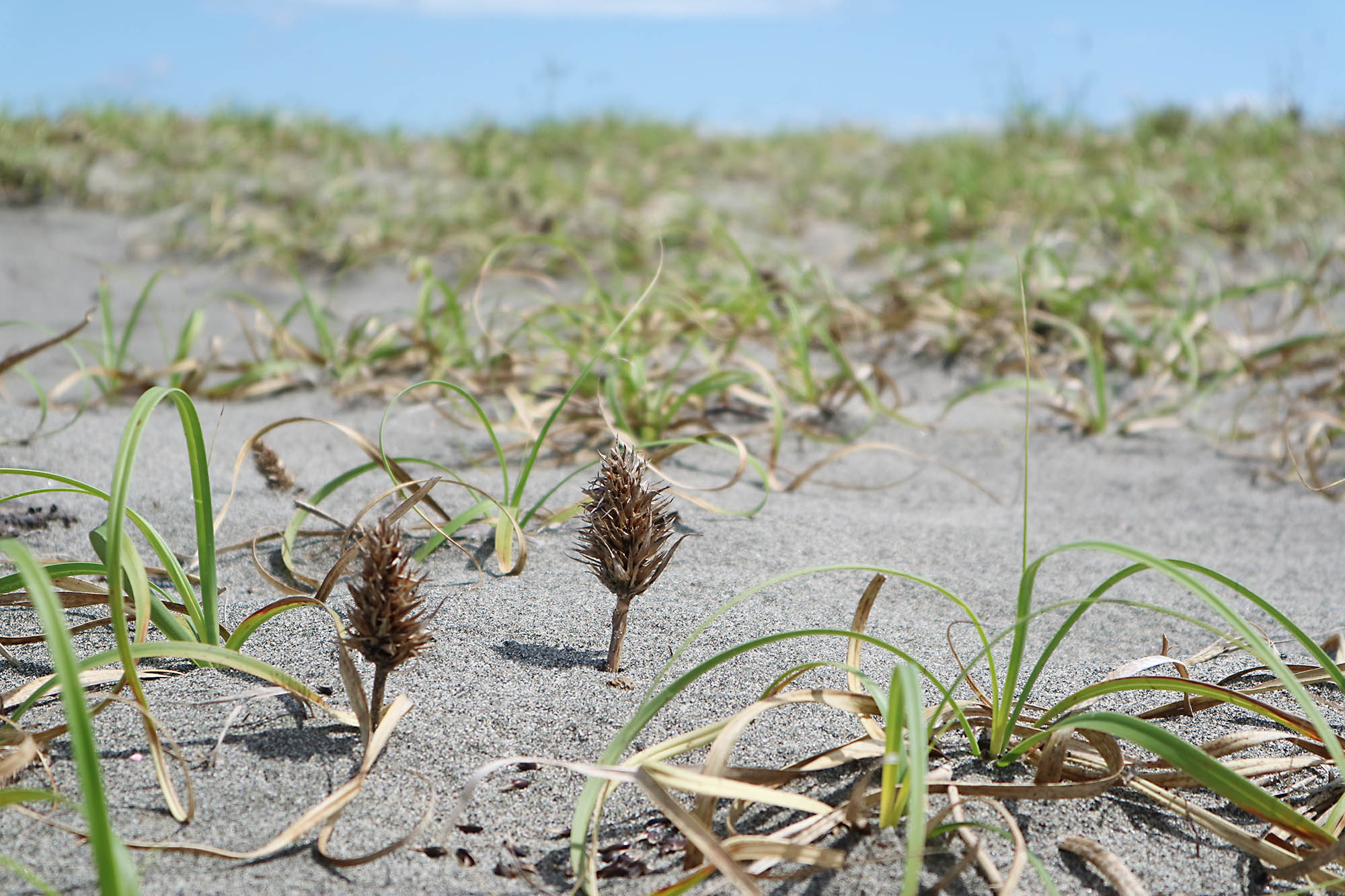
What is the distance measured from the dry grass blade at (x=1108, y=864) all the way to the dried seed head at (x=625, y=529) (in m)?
0.52

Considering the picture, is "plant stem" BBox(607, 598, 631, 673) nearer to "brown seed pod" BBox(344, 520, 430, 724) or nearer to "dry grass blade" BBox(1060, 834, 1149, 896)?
"brown seed pod" BBox(344, 520, 430, 724)

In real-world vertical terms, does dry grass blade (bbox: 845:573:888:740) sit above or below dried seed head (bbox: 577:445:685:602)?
below

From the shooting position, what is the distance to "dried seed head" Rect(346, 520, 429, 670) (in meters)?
0.95

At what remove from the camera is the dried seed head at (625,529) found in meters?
1.17

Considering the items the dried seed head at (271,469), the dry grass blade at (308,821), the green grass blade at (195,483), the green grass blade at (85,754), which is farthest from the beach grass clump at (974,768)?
the dried seed head at (271,469)

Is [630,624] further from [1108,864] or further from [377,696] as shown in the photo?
[1108,864]

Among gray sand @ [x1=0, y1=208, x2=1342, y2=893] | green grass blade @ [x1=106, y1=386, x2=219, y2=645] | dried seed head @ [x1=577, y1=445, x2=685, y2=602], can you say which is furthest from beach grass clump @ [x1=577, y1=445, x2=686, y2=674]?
green grass blade @ [x1=106, y1=386, x2=219, y2=645]

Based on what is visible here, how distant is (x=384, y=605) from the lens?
958mm

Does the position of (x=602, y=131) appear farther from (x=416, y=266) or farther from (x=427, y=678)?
(x=427, y=678)

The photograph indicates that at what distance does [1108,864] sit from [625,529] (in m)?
0.61

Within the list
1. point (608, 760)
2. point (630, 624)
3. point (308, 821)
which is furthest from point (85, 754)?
point (630, 624)

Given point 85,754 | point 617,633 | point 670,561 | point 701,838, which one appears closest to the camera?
point 85,754

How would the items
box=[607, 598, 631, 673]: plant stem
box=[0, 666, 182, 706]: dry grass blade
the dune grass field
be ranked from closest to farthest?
the dune grass field
box=[0, 666, 182, 706]: dry grass blade
box=[607, 598, 631, 673]: plant stem

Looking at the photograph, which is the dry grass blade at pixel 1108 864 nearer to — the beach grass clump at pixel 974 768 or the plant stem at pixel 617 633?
the beach grass clump at pixel 974 768
